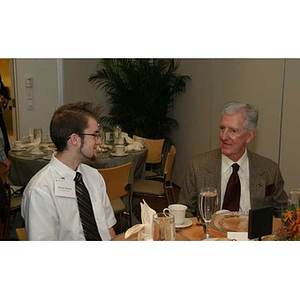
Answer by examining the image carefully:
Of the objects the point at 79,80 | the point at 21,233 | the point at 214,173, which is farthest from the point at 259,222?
the point at 79,80

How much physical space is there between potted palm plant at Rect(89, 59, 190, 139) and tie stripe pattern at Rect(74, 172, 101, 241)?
13.4ft

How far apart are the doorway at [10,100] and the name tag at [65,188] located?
5.36 m

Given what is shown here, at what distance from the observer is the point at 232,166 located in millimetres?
2477

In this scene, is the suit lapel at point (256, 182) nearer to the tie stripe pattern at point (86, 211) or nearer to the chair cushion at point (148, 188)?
the tie stripe pattern at point (86, 211)

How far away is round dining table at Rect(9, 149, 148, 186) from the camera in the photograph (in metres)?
3.86

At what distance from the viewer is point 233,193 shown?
243 cm

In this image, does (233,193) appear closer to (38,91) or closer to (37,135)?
(37,135)

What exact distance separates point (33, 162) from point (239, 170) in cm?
207

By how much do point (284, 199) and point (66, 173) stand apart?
1280 millimetres

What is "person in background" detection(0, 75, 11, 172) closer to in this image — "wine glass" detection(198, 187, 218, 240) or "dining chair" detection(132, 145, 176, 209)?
"dining chair" detection(132, 145, 176, 209)

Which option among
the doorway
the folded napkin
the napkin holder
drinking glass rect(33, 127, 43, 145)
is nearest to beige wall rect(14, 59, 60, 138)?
the doorway

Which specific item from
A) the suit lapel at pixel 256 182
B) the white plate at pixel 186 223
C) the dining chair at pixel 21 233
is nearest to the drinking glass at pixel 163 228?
the white plate at pixel 186 223

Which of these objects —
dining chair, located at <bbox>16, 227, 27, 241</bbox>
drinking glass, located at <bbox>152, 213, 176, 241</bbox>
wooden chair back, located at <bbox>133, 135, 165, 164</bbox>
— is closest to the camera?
drinking glass, located at <bbox>152, 213, 176, 241</bbox>
